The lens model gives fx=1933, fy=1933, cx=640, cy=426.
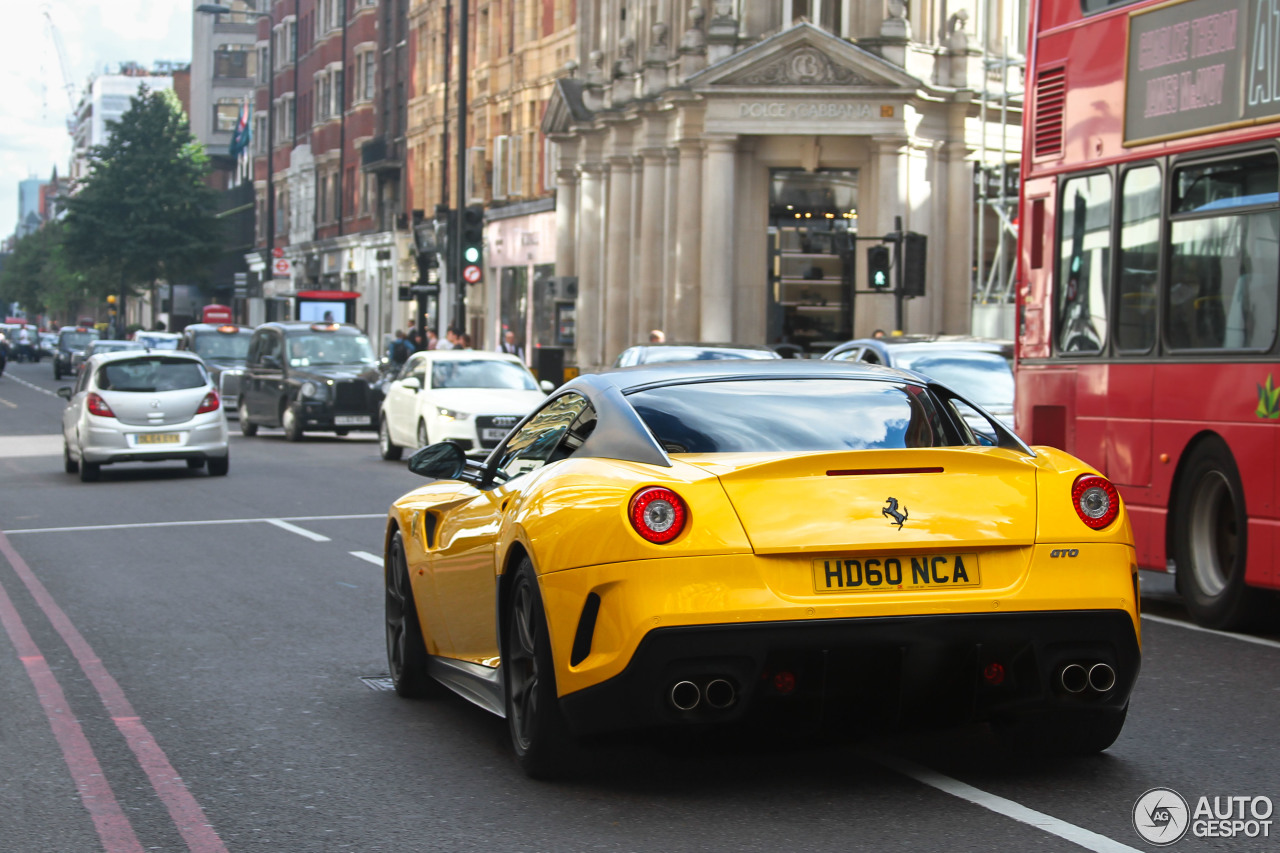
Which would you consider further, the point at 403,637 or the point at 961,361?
the point at 961,361

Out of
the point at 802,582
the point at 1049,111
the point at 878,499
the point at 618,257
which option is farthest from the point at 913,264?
the point at 802,582

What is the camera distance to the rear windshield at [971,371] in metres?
17.3

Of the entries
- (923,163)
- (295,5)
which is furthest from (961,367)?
(295,5)

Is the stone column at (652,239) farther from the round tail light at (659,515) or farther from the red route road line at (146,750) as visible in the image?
the round tail light at (659,515)

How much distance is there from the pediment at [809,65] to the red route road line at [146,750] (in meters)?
27.9

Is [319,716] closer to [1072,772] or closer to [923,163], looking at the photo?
[1072,772]

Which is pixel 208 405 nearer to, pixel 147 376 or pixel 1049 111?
pixel 147 376

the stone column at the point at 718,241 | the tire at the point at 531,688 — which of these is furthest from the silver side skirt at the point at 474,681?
the stone column at the point at 718,241

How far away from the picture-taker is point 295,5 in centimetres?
8650

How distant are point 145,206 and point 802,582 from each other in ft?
285

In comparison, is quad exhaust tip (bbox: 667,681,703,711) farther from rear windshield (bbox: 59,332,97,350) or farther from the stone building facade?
rear windshield (bbox: 59,332,97,350)

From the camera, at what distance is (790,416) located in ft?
21.0

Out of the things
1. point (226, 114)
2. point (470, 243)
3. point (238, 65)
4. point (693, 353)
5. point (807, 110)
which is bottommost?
point (693, 353)

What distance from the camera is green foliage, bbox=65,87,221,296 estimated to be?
88.6 meters
